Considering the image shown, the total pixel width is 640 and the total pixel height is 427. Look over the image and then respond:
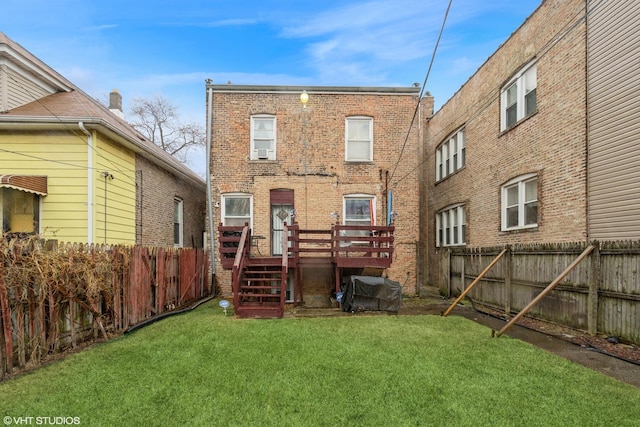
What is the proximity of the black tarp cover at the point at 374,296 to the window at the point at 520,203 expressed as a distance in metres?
4.47

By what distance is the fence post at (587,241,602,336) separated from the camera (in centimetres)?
592

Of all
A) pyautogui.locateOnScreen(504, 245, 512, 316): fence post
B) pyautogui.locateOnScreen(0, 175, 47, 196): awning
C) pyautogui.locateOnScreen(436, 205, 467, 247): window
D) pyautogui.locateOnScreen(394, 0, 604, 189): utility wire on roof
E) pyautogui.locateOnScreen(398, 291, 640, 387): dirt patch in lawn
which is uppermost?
pyautogui.locateOnScreen(394, 0, 604, 189): utility wire on roof

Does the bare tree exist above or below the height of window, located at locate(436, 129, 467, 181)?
above

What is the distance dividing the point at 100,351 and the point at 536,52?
38.9ft

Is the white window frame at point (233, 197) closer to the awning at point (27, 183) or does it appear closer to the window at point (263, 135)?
the window at point (263, 135)

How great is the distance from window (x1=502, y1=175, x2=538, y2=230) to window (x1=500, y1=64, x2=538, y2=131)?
1811 mm

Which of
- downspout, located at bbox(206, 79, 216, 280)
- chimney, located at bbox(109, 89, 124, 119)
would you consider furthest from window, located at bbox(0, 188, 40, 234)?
chimney, located at bbox(109, 89, 124, 119)

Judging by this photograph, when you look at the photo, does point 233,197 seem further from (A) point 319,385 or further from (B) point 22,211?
(A) point 319,385

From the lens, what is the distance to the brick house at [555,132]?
273 inches

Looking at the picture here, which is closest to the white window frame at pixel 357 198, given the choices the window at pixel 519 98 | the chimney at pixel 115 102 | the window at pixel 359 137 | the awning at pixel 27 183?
the window at pixel 359 137

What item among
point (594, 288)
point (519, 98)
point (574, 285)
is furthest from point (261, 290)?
point (519, 98)

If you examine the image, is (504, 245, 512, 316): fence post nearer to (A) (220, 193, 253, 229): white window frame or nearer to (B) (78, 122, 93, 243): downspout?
(A) (220, 193, 253, 229): white window frame

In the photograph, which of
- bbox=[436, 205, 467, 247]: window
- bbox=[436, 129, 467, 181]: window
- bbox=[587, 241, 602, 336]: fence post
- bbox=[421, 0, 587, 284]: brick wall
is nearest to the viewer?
bbox=[587, 241, 602, 336]: fence post

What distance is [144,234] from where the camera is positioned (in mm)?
10625
